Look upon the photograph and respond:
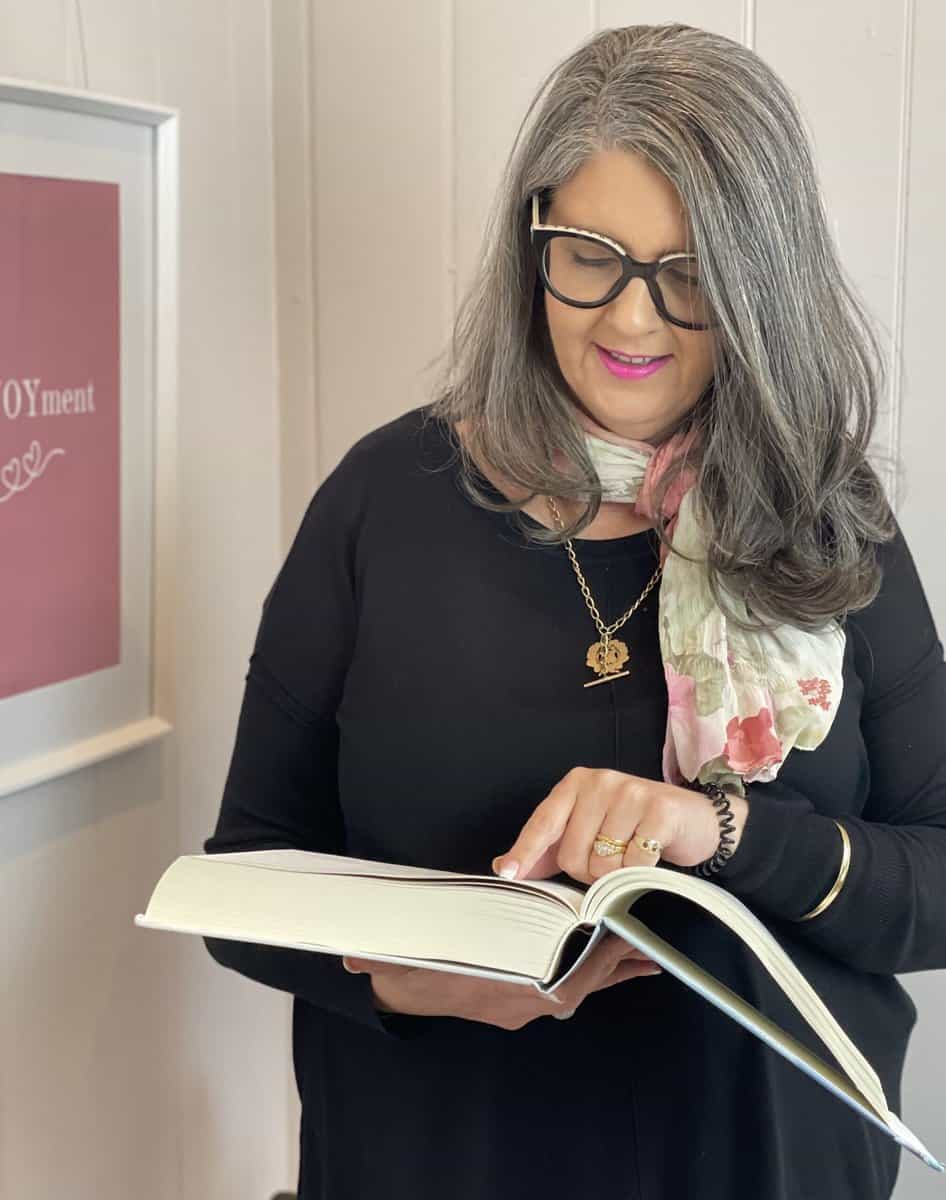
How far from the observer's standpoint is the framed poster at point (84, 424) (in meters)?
1.16

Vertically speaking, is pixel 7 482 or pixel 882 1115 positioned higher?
pixel 7 482

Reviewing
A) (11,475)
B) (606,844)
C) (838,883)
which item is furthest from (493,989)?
(11,475)

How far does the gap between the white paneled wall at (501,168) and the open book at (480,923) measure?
662mm

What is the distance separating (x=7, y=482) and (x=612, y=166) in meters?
0.58

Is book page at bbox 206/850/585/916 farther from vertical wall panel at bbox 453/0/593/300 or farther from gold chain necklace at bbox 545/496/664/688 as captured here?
vertical wall panel at bbox 453/0/593/300

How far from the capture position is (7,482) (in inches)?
45.9

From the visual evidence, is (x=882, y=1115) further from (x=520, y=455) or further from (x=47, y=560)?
(x=47, y=560)

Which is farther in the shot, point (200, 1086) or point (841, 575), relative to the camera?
point (200, 1086)

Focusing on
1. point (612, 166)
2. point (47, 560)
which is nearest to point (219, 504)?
point (47, 560)

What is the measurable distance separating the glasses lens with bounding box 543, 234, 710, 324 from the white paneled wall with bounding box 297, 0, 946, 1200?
42 cm

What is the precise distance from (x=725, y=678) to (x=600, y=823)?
17 cm

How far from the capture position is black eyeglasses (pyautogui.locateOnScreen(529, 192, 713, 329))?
912mm

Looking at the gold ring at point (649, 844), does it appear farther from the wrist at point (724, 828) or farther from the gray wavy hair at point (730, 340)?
the gray wavy hair at point (730, 340)

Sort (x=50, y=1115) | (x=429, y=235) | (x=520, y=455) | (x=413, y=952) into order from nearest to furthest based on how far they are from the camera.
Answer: (x=413, y=952)
(x=520, y=455)
(x=50, y=1115)
(x=429, y=235)
